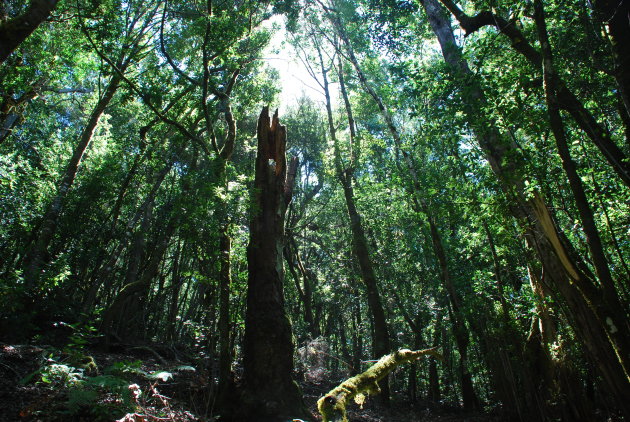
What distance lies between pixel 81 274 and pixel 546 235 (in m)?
13.0

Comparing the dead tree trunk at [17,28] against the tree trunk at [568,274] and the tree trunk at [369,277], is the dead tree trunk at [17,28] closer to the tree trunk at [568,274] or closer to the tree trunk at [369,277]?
the tree trunk at [568,274]

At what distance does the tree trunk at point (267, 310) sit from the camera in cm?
548

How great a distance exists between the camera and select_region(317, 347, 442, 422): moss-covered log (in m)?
2.17

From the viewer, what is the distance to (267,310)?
20.4 ft

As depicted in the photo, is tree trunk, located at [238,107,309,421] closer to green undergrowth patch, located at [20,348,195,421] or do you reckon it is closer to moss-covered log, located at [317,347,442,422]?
green undergrowth patch, located at [20,348,195,421]

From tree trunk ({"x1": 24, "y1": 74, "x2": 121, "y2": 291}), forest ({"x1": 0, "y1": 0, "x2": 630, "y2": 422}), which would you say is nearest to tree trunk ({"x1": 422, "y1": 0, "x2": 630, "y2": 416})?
forest ({"x1": 0, "y1": 0, "x2": 630, "y2": 422})

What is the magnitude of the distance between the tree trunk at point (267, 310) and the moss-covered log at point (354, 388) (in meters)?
2.60

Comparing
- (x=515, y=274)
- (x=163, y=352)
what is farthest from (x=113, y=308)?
(x=515, y=274)

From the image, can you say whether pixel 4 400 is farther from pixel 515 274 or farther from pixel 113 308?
pixel 515 274

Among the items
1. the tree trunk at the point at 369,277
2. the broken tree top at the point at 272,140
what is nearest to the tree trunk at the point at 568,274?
the broken tree top at the point at 272,140

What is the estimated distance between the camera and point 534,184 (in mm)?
4238

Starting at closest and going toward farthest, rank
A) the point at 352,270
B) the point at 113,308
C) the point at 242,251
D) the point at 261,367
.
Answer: the point at 261,367
the point at 242,251
the point at 113,308
the point at 352,270

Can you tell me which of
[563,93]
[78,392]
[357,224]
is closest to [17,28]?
[78,392]

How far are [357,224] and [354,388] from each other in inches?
382
